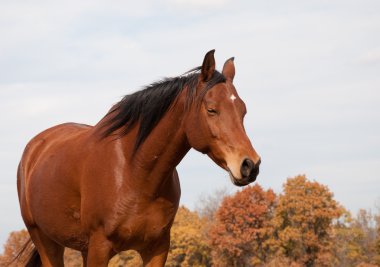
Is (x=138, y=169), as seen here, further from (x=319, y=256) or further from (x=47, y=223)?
(x=319, y=256)

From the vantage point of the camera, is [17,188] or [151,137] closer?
[151,137]

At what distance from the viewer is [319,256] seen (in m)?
58.8

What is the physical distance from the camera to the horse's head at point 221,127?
5910mm

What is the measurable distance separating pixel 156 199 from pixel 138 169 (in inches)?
15.0

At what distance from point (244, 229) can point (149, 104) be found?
55385 mm

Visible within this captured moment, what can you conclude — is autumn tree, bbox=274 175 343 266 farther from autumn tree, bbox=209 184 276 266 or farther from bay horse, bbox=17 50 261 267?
bay horse, bbox=17 50 261 267

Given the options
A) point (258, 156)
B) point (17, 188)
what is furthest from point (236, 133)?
point (17, 188)

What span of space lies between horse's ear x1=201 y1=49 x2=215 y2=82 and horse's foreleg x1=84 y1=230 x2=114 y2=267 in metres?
2.02

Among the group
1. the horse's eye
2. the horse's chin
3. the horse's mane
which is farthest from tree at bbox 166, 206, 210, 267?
the horse's chin

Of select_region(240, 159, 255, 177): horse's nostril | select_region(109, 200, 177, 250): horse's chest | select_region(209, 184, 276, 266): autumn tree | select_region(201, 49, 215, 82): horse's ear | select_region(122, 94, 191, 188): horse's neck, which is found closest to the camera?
select_region(240, 159, 255, 177): horse's nostril

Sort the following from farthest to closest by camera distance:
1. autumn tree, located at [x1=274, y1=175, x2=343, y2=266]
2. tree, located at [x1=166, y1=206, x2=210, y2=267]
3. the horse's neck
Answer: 1. tree, located at [x1=166, y1=206, x2=210, y2=267]
2. autumn tree, located at [x1=274, y1=175, x2=343, y2=266]
3. the horse's neck

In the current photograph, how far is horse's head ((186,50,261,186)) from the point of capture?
19.4ft

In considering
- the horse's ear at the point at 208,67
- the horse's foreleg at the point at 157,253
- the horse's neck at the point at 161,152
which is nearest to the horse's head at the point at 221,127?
the horse's ear at the point at 208,67

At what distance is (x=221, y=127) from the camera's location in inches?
243
